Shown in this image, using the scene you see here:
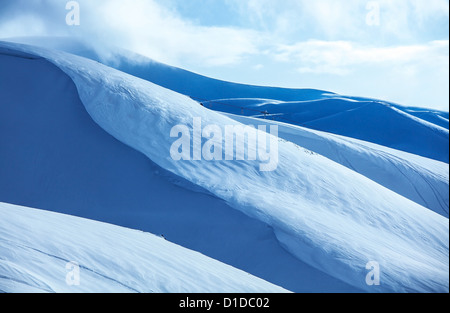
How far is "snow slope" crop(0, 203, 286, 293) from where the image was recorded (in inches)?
75.9

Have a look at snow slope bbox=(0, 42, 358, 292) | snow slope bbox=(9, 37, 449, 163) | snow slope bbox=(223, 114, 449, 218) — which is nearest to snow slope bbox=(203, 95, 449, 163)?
snow slope bbox=(9, 37, 449, 163)

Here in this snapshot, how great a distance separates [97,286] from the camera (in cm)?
201

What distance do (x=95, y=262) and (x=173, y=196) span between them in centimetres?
155

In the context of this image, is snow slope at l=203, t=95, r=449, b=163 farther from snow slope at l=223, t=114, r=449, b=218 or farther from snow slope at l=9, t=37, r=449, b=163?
snow slope at l=223, t=114, r=449, b=218

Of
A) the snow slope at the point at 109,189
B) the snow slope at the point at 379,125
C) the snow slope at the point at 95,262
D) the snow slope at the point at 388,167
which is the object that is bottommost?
the snow slope at the point at 95,262

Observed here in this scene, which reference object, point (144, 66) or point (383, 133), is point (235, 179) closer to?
point (383, 133)

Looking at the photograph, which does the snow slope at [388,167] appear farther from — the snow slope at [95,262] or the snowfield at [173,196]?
the snow slope at [95,262]

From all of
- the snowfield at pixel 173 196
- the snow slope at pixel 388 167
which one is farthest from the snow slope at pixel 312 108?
the snowfield at pixel 173 196

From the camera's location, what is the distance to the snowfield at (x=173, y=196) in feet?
10.4

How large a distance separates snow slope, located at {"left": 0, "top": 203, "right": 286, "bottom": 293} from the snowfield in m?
0.01

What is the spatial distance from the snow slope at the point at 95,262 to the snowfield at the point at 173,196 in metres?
0.01

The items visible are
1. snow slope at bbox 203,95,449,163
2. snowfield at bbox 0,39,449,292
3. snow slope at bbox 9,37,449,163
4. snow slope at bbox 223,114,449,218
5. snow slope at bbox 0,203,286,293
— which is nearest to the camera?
snow slope at bbox 0,203,286,293

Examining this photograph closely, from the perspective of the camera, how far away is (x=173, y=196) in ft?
12.2
